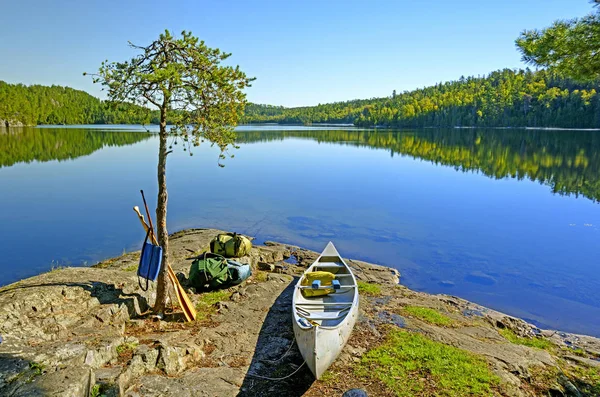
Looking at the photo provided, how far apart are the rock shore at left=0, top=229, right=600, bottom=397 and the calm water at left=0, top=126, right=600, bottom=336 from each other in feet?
12.1

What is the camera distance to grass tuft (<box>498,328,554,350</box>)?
397 inches

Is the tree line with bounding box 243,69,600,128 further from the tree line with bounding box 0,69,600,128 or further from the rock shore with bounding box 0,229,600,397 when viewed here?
the rock shore with bounding box 0,229,600,397

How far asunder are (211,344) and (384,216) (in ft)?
59.7

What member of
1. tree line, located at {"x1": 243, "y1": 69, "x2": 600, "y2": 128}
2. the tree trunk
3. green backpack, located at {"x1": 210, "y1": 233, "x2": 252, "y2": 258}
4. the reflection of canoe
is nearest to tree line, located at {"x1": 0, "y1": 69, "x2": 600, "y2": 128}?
tree line, located at {"x1": 243, "y1": 69, "x2": 600, "y2": 128}

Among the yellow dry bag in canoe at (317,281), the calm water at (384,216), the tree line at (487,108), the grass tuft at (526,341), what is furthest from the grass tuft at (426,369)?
the tree line at (487,108)

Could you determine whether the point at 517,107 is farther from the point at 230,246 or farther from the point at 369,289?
the point at 230,246

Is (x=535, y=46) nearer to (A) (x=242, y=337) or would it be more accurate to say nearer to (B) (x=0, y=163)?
(A) (x=242, y=337)

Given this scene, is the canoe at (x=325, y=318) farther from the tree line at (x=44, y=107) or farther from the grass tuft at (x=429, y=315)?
the tree line at (x=44, y=107)

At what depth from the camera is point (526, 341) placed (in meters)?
10.4

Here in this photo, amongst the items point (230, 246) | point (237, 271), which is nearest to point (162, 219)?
point (237, 271)

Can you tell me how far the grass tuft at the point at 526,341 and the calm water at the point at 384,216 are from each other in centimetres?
217

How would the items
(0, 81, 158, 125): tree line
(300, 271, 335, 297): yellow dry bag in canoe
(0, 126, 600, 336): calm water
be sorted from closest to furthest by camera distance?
(300, 271, 335, 297): yellow dry bag in canoe
(0, 126, 600, 336): calm water
(0, 81, 158, 125): tree line

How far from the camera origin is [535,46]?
316 inches

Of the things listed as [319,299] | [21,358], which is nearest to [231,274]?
[319,299]
